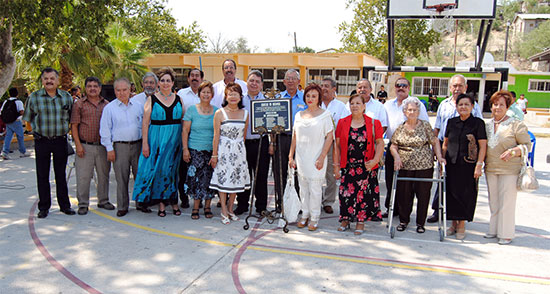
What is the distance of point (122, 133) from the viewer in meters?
5.79

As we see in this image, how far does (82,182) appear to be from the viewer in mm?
5965

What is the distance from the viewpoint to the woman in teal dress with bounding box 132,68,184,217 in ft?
18.5

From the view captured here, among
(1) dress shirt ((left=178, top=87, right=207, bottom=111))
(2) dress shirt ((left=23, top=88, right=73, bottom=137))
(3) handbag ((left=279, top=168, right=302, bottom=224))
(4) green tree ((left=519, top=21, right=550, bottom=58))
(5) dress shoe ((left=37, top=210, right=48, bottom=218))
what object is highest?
(4) green tree ((left=519, top=21, right=550, bottom=58))

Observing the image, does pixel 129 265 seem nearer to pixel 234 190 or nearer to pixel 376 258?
pixel 234 190

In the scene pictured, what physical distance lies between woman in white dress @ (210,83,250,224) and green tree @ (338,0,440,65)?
31264 millimetres

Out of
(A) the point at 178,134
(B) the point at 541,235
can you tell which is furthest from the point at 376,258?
(A) the point at 178,134

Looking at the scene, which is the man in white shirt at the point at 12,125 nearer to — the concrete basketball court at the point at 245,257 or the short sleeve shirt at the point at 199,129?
the concrete basketball court at the point at 245,257

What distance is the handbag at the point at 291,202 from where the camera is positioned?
5.44m

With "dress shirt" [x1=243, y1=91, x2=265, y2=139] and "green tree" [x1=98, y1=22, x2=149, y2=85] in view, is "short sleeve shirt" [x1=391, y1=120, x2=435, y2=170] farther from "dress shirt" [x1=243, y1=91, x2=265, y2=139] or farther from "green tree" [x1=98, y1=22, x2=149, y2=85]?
"green tree" [x1=98, y1=22, x2=149, y2=85]

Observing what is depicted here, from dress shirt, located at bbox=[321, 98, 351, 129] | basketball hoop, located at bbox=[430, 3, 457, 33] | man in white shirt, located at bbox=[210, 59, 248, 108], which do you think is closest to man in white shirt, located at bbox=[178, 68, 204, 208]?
man in white shirt, located at bbox=[210, 59, 248, 108]

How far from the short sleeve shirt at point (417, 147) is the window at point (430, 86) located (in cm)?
2634

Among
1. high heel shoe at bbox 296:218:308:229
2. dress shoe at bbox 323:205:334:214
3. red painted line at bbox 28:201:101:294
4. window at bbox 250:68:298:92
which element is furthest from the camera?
window at bbox 250:68:298:92

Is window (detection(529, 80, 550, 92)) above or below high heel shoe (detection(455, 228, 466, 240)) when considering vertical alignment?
above

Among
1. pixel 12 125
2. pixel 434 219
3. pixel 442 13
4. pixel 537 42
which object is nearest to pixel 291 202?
pixel 434 219
